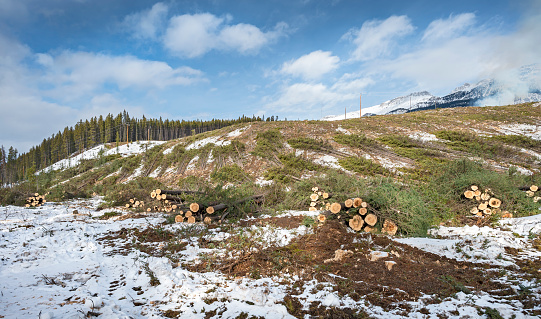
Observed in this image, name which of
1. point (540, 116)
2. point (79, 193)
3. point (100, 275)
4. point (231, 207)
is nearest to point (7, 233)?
point (100, 275)

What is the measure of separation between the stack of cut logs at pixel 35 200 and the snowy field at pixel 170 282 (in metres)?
6.90

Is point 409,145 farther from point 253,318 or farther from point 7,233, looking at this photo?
point 7,233

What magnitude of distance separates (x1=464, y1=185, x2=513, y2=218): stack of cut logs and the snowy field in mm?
622

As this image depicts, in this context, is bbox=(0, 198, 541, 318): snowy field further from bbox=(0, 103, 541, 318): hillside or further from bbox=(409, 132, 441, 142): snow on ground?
bbox=(409, 132, 441, 142): snow on ground

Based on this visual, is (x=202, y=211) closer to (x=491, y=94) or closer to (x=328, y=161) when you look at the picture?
(x=328, y=161)

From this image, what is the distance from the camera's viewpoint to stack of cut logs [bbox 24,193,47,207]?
11469 millimetres

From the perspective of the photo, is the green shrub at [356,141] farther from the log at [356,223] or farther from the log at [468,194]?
the log at [356,223]

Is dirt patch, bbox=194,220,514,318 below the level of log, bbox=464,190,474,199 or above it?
below

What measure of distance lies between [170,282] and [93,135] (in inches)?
3101

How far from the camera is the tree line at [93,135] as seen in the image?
65.3 m

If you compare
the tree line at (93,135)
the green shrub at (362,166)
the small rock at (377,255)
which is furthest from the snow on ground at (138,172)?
the tree line at (93,135)

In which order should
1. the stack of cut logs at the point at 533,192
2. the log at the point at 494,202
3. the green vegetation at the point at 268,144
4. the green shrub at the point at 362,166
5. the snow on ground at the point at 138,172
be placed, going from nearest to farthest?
the log at the point at 494,202 < the stack of cut logs at the point at 533,192 < the green shrub at the point at 362,166 < the green vegetation at the point at 268,144 < the snow on ground at the point at 138,172

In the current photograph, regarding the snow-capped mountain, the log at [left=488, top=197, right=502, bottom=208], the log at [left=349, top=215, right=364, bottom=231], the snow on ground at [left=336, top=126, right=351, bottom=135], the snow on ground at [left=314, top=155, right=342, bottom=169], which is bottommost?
the log at [left=349, top=215, right=364, bottom=231]

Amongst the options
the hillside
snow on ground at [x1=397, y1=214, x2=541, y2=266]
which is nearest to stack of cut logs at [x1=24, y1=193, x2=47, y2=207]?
the hillside
